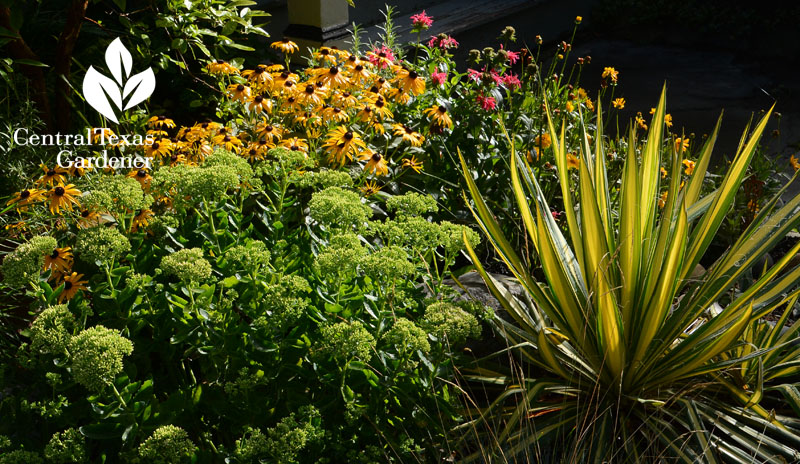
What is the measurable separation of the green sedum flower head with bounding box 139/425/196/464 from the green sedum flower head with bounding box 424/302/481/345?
575mm

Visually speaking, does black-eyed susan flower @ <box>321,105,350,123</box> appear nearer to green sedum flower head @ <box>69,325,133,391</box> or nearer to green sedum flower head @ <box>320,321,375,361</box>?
green sedum flower head @ <box>320,321,375,361</box>

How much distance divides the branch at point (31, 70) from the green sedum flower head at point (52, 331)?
1939 mm

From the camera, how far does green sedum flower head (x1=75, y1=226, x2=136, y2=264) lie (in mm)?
1559

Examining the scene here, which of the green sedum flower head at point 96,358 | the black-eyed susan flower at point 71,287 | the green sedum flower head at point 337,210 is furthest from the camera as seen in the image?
the black-eyed susan flower at point 71,287

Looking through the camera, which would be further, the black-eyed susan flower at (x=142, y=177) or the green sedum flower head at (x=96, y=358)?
the black-eyed susan flower at (x=142, y=177)

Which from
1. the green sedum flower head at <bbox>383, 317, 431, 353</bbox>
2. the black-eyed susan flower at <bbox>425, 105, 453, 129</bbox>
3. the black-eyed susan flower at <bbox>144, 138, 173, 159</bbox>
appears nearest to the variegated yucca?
the green sedum flower head at <bbox>383, 317, 431, 353</bbox>

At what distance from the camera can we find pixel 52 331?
140cm

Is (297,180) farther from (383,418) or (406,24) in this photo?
(406,24)

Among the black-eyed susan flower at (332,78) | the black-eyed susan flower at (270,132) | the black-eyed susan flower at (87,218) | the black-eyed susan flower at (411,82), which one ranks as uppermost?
the black-eyed susan flower at (332,78)

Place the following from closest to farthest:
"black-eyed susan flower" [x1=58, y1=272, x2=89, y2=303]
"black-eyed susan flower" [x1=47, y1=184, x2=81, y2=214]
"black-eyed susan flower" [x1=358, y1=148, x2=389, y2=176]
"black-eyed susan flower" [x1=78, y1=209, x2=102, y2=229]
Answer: "black-eyed susan flower" [x1=58, y1=272, x2=89, y2=303] → "black-eyed susan flower" [x1=78, y1=209, x2=102, y2=229] → "black-eyed susan flower" [x1=47, y1=184, x2=81, y2=214] → "black-eyed susan flower" [x1=358, y1=148, x2=389, y2=176]

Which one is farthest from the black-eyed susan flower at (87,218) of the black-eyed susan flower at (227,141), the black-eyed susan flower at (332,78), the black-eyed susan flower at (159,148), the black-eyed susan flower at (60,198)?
the black-eyed susan flower at (332,78)

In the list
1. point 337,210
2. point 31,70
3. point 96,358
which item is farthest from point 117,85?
Result: point 96,358

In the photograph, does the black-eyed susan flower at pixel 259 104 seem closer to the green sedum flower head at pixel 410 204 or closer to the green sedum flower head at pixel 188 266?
the green sedum flower head at pixel 410 204

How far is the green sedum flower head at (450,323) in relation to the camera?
1.53m
